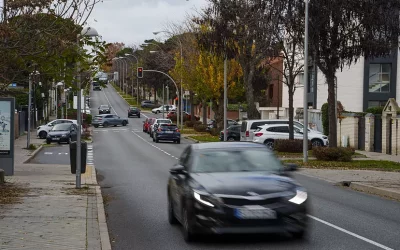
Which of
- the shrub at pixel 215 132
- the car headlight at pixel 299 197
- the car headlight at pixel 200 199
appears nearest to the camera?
the car headlight at pixel 200 199

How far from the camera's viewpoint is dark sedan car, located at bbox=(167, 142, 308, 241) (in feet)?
32.3

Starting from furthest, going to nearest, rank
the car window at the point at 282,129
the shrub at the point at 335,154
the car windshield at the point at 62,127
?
the car windshield at the point at 62,127 → the car window at the point at 282,129 → the shrub at the point at 335,154

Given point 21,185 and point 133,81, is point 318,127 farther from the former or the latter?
point 133,81

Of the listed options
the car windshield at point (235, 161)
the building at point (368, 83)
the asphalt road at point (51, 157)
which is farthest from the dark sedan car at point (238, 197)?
the building at point (368, 83)

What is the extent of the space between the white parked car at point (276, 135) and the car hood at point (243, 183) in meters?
28.4

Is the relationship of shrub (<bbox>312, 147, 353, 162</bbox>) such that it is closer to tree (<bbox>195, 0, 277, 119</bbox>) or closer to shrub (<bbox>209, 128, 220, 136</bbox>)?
tree (<bbox>195, 0, 277, 119</bbox>)

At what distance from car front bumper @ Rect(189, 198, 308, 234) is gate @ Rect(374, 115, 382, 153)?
3120cm

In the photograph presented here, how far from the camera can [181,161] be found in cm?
1241

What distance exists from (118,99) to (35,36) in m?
124

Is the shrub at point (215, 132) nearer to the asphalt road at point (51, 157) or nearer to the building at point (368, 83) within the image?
the building at point (368, 83)

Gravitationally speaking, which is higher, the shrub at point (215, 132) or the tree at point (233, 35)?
the tree at point (233, 35)

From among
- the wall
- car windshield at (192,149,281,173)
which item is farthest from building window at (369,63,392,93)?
car windshield at (192,149,281,173)

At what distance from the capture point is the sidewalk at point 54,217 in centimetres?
1027

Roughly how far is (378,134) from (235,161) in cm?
3111
